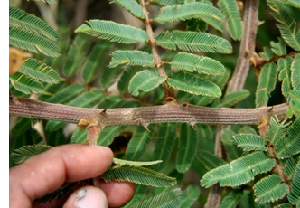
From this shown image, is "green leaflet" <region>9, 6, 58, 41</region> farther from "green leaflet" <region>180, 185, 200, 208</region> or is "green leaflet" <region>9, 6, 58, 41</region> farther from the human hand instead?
"green leaflet" <region>180, 185, 200, 208</region>

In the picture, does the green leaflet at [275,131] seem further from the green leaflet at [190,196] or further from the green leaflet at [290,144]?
the green leaflet at [190,196]

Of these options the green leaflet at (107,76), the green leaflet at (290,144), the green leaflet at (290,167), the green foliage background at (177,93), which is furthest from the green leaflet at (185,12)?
the green leaflet at (290,167)

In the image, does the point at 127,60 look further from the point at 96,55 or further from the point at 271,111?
the point at 271,111

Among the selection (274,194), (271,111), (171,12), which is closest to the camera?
(274,194)

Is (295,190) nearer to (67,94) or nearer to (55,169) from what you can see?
(55,169)

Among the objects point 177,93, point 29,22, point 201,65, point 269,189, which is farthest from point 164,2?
point 269,189

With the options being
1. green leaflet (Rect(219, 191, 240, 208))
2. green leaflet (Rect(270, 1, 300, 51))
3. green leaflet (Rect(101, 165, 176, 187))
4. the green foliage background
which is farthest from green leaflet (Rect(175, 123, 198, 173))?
green leaflet (Rect(270, 1, 300, 51))

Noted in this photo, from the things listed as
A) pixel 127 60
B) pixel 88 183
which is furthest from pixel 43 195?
pixel 127 60
